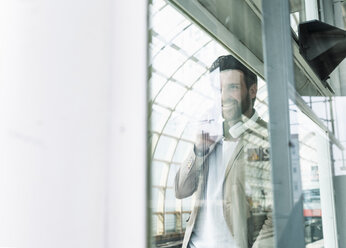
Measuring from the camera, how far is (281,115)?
89cm

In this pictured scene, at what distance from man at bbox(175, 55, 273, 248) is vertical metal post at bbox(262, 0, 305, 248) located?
0.05 m

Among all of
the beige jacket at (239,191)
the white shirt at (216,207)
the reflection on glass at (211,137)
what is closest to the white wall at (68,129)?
the reflection on glass at (211,137)

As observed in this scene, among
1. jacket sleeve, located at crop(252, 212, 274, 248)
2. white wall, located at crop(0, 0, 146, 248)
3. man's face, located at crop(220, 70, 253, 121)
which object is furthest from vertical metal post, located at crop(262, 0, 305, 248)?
white wall, located at crop(0, 0, 146, 248)

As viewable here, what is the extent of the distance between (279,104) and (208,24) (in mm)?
322

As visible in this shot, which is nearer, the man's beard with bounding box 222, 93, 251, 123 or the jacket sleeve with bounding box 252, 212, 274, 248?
the jacket sleeve with bounding box 252, 212, 274, 248

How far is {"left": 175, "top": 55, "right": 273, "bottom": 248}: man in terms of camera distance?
940mm

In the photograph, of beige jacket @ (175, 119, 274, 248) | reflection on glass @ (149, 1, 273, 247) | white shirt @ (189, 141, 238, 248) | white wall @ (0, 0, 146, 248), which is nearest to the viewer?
white wall @ (0, 0, 146, 248)

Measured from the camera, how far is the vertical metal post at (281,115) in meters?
0.84

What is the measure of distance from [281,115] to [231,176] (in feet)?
0.78

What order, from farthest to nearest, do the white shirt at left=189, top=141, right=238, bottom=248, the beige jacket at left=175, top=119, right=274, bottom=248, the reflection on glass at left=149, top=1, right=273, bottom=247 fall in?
1. the white shirt at left=189, top=141, right=238, bottom=248
2. the beige jacket at left=175, top=119, right=274, bottom=248
3. the reflection on glass at left=149, top=1, right=273, bottom=247

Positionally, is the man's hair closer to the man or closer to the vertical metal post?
the man

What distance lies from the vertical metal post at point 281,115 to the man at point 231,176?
0.05 metres

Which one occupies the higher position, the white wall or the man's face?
the man's face

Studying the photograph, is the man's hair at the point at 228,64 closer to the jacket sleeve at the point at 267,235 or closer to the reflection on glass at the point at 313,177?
the reflection on glass at the point at 313,177
